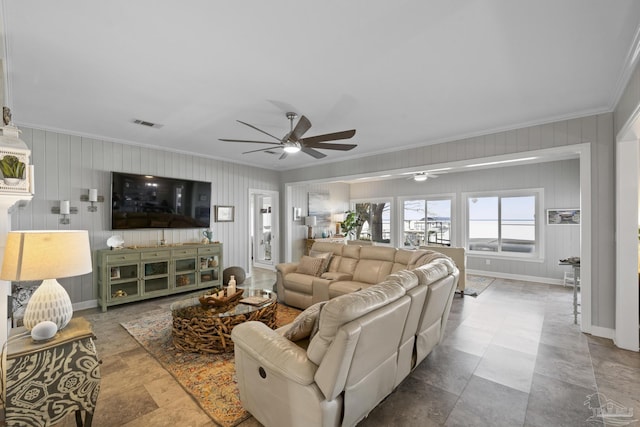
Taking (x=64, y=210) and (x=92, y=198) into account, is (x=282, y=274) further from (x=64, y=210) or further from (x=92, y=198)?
(x=64, y=210)

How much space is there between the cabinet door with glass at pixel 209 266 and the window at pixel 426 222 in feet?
18.0

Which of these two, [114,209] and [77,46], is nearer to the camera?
[77,46]

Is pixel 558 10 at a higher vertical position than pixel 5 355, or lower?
higher

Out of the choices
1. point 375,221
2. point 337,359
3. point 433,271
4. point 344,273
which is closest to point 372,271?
point 344,273

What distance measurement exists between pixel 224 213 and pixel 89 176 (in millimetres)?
2377

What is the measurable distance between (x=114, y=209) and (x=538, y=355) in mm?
6083

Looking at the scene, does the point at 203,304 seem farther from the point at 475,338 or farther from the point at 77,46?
the point at 475,338

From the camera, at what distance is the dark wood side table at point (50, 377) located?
1544 mm

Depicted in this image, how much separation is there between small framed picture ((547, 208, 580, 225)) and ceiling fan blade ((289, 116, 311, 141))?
20.1ft

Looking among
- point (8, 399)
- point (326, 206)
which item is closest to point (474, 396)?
point (8, 399)

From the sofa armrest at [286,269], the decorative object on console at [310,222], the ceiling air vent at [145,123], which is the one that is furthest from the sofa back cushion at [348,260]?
the ceiling air vent at [145,123]

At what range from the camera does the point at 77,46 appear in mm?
2221

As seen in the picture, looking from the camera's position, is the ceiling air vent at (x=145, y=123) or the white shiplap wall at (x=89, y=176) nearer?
the ceiling air vent at (x=145, y=123)

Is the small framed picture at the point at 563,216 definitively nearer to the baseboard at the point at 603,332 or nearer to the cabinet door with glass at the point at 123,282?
the baseboard at the point at 603,332
